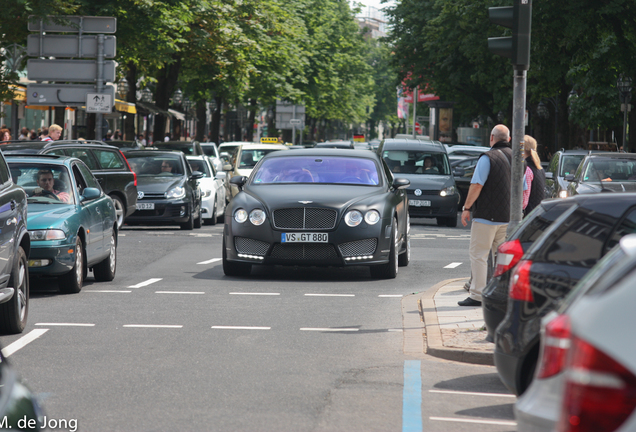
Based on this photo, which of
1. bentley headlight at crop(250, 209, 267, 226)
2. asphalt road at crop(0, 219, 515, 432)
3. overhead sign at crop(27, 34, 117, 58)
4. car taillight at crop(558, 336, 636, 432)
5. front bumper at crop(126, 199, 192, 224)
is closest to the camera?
car taillight at crop(558, 336, 636, 432)

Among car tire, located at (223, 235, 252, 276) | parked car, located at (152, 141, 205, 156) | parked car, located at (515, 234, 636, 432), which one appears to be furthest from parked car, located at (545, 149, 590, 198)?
parked car, located at (515, 234, 636, 432)

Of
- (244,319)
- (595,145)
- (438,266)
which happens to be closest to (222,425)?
(244,319)

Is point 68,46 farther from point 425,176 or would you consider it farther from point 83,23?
point 425,176

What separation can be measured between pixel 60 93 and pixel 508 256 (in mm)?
18954

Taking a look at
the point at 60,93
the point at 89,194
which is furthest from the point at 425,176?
the point at 89,194

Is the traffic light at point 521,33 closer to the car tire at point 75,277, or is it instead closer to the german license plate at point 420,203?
the car tire at point 75,277

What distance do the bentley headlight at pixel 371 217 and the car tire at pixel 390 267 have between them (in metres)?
0.31

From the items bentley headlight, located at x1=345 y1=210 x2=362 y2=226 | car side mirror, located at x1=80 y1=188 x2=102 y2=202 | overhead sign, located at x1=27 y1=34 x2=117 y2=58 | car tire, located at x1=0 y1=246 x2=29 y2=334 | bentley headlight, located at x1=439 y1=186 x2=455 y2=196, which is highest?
overhead sign, located at x1=27 y1=34 x2=117 y2=58

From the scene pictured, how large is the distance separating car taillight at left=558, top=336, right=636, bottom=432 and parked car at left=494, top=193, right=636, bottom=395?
2766mm

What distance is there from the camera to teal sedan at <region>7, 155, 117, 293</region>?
11.0m

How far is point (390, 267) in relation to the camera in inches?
523

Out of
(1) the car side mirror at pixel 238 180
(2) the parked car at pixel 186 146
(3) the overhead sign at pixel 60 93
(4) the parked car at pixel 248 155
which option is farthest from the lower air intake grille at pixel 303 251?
(2) the parked car at pixel 186 146

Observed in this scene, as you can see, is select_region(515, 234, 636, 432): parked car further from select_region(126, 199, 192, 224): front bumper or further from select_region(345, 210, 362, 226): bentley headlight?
select_region(126, 199, 192, 224): front bumper

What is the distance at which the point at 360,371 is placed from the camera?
288 inches
